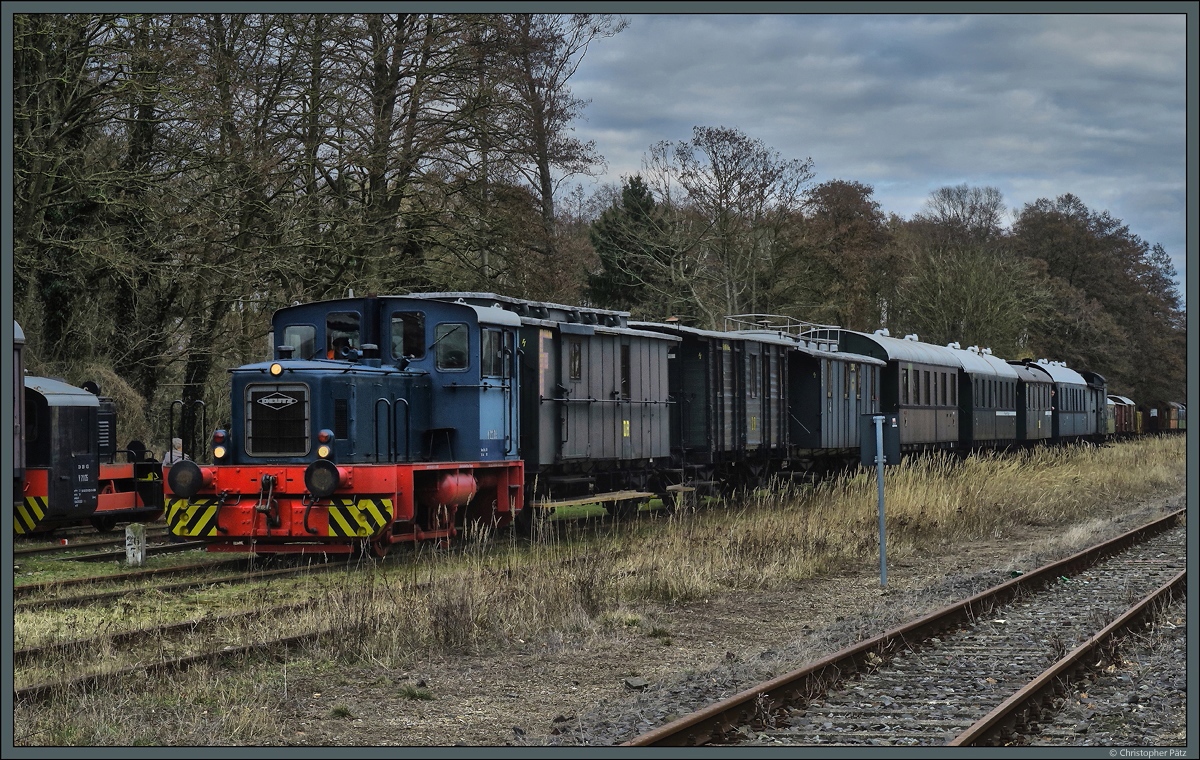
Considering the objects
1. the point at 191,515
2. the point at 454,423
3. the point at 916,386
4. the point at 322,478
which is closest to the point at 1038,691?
the point at 322,478

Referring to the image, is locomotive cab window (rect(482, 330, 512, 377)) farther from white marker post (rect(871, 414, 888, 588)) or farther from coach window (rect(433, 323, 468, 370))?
white marker post (rect(871, 414, 888, 588))

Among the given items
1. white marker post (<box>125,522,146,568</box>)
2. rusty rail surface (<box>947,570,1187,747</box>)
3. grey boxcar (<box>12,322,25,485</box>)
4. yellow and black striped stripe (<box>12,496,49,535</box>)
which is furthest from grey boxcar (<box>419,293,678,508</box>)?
rusty rail surface (<box>947,570,1187,747</box>)

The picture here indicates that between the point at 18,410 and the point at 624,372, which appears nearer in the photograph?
the point at 18,410

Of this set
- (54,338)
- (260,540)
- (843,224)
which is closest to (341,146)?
(54,338)

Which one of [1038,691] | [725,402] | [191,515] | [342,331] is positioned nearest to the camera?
[1038,691]

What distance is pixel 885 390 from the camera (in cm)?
2905

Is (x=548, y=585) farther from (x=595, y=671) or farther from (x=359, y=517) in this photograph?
(x=359, y=517)

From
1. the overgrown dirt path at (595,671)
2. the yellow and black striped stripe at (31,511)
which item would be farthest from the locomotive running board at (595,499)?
the yellow and black striped stripe at (31,511)

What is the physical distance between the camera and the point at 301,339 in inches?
630

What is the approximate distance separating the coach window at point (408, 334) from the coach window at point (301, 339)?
1040mm

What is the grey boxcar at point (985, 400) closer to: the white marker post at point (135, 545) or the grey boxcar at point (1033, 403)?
the grey boxcar at point (1033, 403)

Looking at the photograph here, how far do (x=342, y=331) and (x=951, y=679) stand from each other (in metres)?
9.25

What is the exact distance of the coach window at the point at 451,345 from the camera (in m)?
15.5

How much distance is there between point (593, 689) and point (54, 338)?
1854cm
